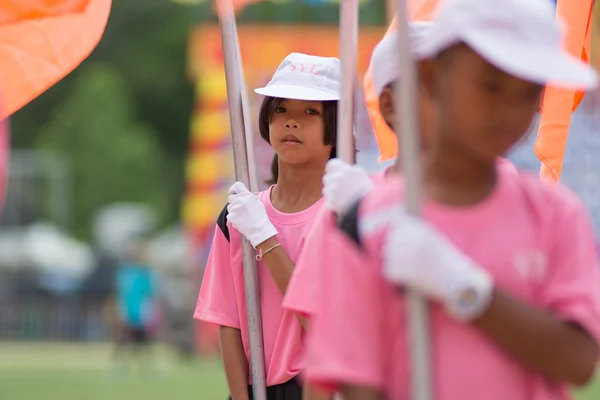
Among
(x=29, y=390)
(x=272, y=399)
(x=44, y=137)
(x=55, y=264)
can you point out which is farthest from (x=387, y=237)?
(x=44, y=137)

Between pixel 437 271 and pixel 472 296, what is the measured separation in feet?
0.25

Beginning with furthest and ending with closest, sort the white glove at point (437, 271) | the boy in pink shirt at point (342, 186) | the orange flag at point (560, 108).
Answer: the orange flag at point (560, 108)
the boy in pink shirt at point (342, 186)
the white glove at point (437, 271)

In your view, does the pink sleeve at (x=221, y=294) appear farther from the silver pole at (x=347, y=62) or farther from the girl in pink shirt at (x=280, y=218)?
the silver pole at (x=347, y=62)

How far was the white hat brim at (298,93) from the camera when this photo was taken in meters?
4.12

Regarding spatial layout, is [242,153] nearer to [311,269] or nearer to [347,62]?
[347,62]

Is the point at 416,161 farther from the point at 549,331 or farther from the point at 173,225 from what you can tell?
the point at 173,225

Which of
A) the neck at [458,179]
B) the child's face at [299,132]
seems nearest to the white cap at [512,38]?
the neck at [458,179]

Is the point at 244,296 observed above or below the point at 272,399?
above

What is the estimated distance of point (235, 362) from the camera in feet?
13.8

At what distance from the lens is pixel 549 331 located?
2.45 meters

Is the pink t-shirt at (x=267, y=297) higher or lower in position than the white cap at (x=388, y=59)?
lower

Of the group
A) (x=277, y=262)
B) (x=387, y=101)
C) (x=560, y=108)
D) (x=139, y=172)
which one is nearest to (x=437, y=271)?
(x=387, y=101)

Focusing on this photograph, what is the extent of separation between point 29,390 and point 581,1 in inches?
433

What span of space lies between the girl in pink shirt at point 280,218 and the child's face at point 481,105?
5.24ft
